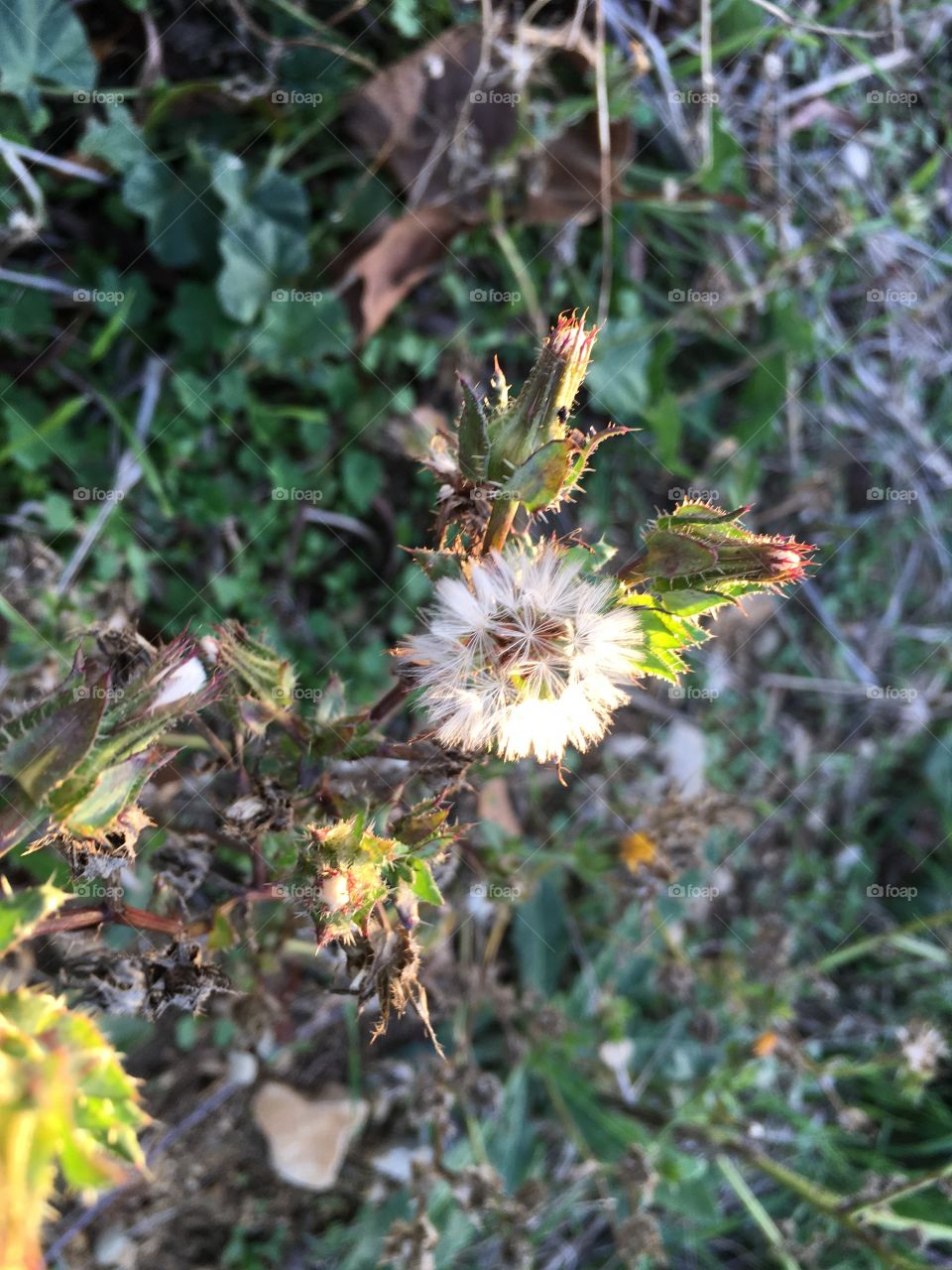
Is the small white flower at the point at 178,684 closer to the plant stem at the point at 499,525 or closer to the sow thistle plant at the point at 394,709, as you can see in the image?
the sow thistle plant at the point at 394,709

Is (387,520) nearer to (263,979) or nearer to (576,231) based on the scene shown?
(576,231)

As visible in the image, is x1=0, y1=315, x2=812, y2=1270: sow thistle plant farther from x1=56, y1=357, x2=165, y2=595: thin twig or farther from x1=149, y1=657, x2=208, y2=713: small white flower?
x1=56, y1=357, x2=165, y2=595: thin twig

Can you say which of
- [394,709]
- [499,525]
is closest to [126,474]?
[394,709]

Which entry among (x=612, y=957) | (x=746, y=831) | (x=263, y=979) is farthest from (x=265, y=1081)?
(x=746, y=831)

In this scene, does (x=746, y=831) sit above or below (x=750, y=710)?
below

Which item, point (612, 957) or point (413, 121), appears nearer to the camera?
point (413, 121)

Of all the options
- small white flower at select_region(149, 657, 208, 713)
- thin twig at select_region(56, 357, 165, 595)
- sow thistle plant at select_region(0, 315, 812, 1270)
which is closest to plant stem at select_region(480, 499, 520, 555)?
sow thistle plant at select_region(0, 315, 812, 1270)

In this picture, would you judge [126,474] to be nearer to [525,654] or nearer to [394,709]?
[394,709]
